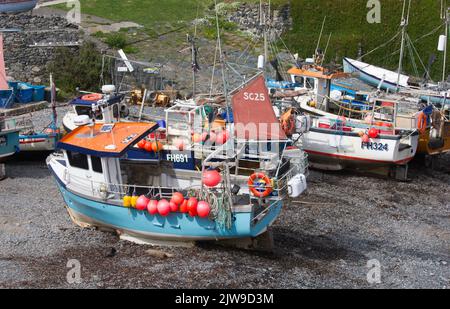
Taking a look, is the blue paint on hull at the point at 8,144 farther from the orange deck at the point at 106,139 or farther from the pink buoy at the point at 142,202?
the pink buoy at the point at 142,202

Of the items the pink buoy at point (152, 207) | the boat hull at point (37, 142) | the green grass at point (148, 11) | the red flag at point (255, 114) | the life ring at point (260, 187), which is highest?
the red flag at point (255, 114)

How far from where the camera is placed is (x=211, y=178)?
56.5ft

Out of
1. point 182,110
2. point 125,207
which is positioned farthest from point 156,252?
point 182,110

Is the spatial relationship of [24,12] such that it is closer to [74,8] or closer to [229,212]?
[74,8]

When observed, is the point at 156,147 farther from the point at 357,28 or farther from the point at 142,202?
the point at 357,28

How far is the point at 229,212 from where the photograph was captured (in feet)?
56.4

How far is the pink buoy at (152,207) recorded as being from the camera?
57.5 feet

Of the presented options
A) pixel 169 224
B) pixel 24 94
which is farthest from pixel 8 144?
pixel 169 224

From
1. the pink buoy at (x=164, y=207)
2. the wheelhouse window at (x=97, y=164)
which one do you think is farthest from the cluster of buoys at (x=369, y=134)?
the wheelhouse window at (x=97, y=164)

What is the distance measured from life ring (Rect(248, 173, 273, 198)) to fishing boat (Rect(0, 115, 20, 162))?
34.5 ft

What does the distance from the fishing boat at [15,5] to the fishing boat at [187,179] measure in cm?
1977

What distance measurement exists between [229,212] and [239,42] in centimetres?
2573

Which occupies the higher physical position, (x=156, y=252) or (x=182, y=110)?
(x=182, y=110)

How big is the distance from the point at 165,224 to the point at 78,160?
Result: 3069 millimetres
